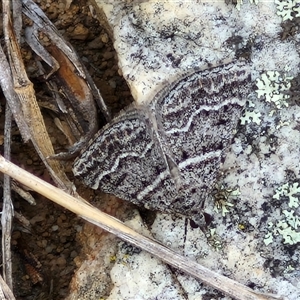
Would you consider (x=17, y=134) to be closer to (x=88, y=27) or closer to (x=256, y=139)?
(x=88, y=27)

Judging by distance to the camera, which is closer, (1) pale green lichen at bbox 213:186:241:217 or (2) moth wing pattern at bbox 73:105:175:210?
(2) moth wing pattern at bbox 73:105:175:210

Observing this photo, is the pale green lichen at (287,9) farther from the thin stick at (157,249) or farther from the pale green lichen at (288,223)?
the thin stick at (157,249)

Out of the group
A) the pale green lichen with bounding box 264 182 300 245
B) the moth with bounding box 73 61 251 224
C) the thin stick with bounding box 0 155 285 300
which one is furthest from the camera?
the pale green lichen with bounding box 264 182 300 245

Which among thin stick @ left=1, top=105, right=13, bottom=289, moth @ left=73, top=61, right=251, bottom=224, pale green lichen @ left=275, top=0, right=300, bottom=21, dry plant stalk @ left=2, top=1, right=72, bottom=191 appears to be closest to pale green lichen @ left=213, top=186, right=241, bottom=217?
moth @ left=73, top=61, right=251, bottom=224

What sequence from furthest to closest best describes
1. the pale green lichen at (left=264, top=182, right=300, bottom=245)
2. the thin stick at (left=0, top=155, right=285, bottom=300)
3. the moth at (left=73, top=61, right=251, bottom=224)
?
the pale green lichen at (left=264, top=182, right=300, bottom=245) < the thin stick at (left=0, top=155, right=285, bottom=300) < the moth at (left=73, top=61, right=251, bottom=224)

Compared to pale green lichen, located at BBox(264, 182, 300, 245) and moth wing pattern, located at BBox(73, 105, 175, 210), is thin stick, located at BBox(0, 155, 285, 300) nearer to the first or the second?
moth wing pattern, located at BBox(73, 105, 175, 210)

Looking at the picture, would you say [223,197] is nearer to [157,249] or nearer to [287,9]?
[157,249]
